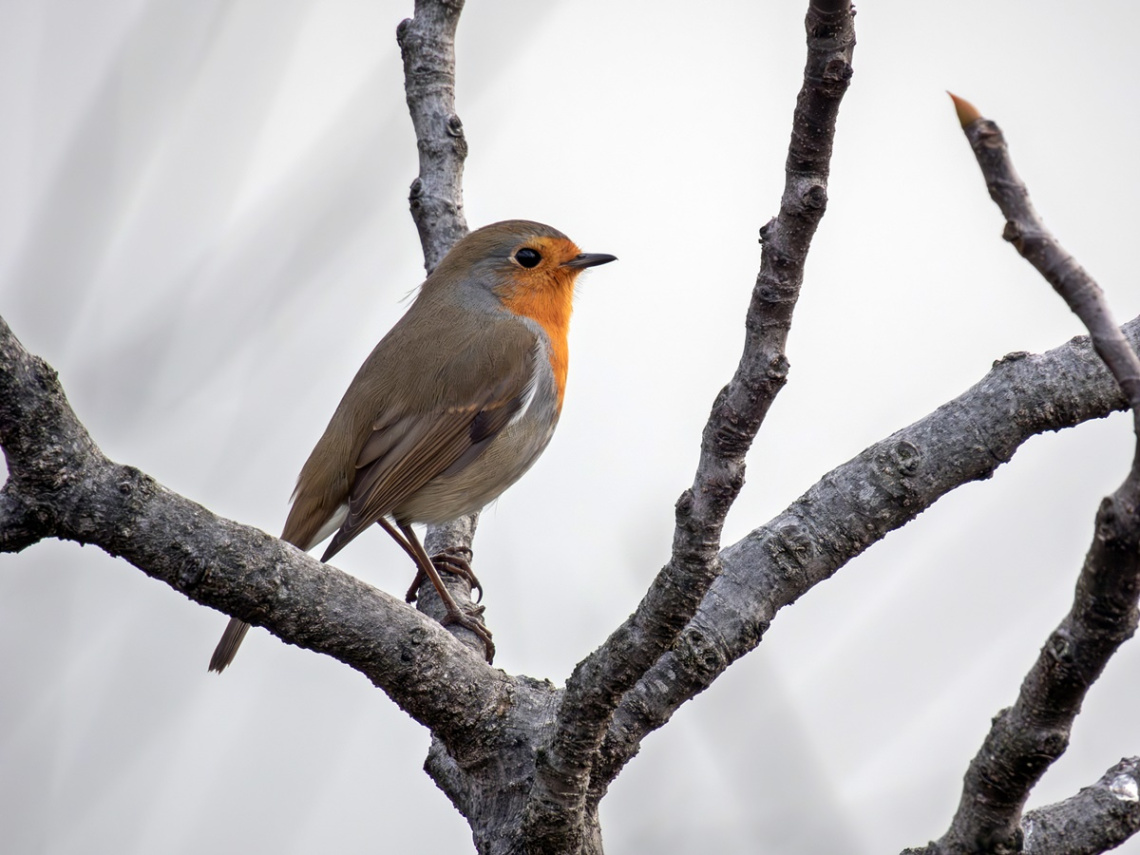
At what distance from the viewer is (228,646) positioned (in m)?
3.55

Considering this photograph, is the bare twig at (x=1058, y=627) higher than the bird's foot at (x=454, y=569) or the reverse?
the reverse

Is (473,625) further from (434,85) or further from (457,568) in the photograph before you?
(434,85)

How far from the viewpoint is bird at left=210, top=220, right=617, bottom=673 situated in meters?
4.02

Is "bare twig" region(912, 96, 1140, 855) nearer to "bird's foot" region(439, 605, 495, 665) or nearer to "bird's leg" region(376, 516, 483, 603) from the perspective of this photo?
"bird's foot" region(439, 605, 495, 665)

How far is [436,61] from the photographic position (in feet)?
14.1

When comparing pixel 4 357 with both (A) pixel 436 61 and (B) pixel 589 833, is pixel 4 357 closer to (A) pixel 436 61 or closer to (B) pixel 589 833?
(B) pixel 589 833

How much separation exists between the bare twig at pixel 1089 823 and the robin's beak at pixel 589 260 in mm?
3442

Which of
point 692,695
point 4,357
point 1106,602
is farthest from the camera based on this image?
point 692,695

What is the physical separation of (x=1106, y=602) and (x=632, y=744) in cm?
113

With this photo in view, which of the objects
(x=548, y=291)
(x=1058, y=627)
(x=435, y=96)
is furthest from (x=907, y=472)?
(x=548, y=291)

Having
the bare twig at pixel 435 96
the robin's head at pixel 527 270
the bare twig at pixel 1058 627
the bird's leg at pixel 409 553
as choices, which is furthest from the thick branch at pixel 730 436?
the robin's head at pixel 527 270

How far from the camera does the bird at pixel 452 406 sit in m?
4.02

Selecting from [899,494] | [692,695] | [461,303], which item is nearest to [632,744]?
[692,695]

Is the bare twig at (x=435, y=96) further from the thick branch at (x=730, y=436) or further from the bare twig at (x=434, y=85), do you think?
the thick branch at (x=730, y=436)
